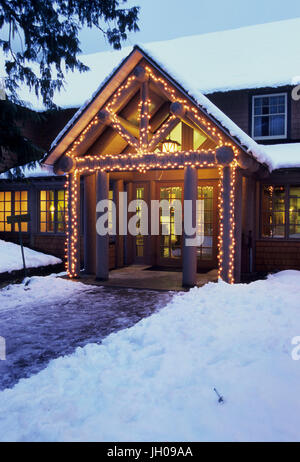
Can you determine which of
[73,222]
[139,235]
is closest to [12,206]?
[139,235]

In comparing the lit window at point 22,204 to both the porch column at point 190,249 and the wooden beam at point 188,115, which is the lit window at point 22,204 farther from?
the wooden beam at point 188,115

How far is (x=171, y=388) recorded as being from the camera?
12.1ft

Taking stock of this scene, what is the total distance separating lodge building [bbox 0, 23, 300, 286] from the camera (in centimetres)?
840

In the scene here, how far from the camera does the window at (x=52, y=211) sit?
1339 cm

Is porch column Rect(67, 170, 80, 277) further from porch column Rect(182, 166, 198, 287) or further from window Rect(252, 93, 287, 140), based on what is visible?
window Rect(252, 93, 287, 140)

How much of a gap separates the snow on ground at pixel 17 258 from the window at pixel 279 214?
6729 millimetres

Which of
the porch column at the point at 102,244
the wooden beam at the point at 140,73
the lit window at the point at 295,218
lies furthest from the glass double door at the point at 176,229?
the wooden beam at the point at 140,73

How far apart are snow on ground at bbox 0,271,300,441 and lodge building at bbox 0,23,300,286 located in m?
3.62

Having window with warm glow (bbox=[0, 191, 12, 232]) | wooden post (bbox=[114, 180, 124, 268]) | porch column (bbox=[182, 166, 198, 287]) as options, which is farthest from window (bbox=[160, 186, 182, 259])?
window with warm glow (bbox=[0, 191, 12, 232])

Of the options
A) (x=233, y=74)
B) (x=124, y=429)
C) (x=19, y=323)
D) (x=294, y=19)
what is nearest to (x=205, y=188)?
(x=233, y=74)

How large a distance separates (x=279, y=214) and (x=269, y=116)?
306 cm

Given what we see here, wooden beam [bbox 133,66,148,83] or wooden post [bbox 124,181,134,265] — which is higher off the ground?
wooden beam [bbox 133,66,148,83]

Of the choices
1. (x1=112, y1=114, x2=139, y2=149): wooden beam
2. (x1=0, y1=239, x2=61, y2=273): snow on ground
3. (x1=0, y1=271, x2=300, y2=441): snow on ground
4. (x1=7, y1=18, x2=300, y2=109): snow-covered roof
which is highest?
(x1=7, y1=18, x2=300, y2=109): snow-covered roof

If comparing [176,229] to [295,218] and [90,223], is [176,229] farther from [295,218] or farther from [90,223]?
[295,218]
